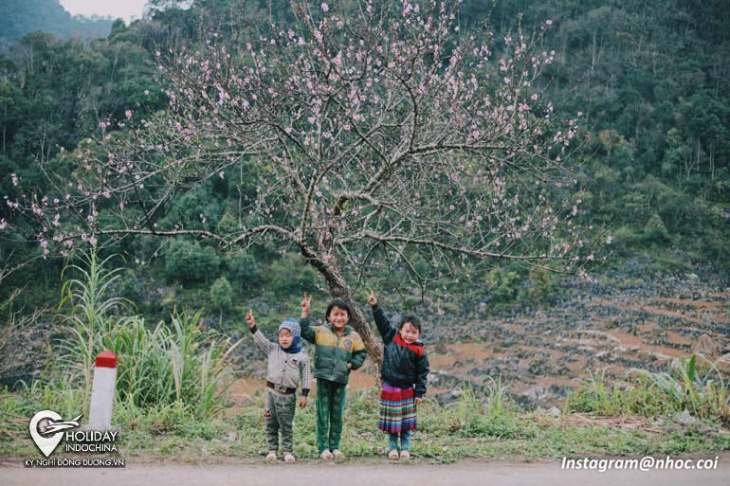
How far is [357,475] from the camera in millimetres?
3281

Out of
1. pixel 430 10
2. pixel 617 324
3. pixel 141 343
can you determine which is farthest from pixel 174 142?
pixel 617 324

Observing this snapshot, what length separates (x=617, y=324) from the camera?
22625mm

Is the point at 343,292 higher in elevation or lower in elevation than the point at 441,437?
higher

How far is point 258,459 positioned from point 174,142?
3.26m

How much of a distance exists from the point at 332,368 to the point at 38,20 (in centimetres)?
5306

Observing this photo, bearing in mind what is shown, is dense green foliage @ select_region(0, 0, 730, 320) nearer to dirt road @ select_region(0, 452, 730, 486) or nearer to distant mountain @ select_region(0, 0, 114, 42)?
distant mountain @ select_region(0, 0, 114, 42)

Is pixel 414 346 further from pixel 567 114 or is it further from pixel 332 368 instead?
pixel 567 114

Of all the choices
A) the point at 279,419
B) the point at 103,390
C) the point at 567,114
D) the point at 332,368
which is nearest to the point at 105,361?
the point at 103,390

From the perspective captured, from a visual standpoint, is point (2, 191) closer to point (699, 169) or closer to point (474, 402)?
point (474, 402)

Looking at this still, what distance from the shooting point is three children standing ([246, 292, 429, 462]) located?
3691 millimetres

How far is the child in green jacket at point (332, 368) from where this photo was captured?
12.3 feet

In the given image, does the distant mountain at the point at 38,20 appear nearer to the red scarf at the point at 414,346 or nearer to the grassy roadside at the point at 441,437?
the grassy roadside at the point at 441,437
